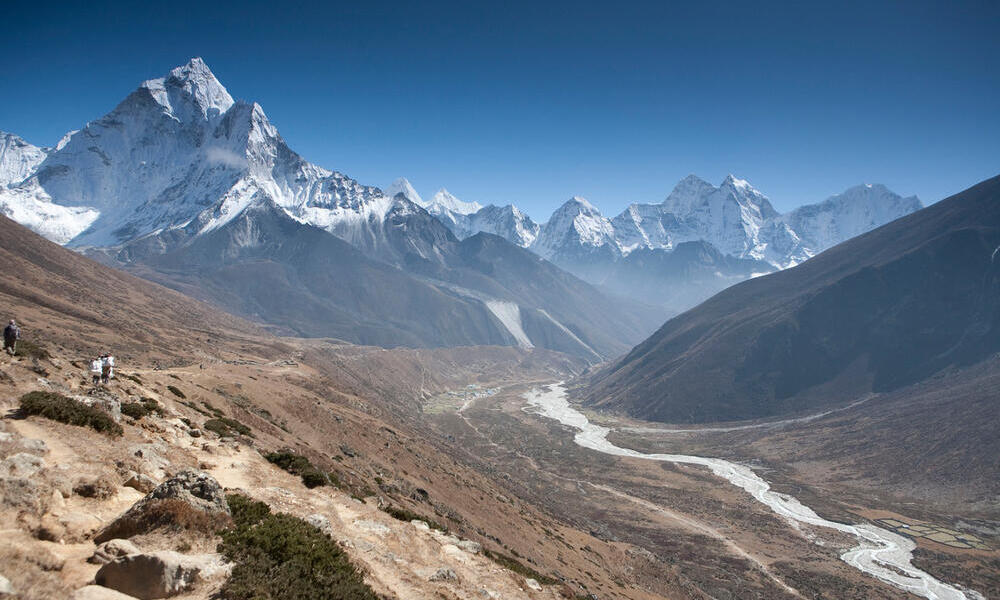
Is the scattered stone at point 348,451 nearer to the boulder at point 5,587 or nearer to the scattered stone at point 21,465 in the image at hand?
the scattered stone at point 21,465

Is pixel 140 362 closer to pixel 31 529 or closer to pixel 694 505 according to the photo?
pixel 31 529

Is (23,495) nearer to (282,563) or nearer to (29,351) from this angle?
(282,563)

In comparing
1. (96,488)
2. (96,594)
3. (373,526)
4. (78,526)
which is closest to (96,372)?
(96,488)

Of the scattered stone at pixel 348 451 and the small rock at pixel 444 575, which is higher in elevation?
the small rock at pixel 444 575

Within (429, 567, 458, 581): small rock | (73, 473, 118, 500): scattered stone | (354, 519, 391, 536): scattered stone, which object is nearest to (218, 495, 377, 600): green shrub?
(73, 473, 118, 500): scattered stone

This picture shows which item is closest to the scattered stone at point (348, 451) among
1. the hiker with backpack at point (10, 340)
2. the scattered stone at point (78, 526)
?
the hiker with backpack at point (10, 340)

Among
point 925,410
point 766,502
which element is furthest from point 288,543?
point 925,410
